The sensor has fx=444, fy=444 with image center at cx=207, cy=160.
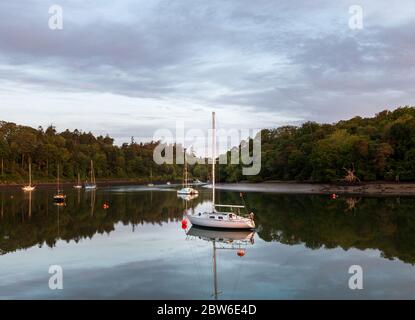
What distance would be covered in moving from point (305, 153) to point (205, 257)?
104m

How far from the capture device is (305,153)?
5148 inches

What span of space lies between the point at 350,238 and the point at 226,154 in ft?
446

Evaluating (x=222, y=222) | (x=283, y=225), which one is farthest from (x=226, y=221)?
(x=283, y=225)

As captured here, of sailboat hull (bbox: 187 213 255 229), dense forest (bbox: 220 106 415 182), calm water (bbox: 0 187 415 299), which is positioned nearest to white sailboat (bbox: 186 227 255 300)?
calm water (bbox: 0 187 415 299)

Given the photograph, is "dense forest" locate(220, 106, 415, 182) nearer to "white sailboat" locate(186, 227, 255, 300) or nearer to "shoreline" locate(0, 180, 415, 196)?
"shoreline" locate(0, 180, 415, 196)

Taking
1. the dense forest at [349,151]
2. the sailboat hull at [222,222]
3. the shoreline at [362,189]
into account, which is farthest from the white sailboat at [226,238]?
the dense forest at [349,151]

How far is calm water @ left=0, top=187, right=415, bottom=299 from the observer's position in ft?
73.6

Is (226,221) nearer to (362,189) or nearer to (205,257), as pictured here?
(205,257)

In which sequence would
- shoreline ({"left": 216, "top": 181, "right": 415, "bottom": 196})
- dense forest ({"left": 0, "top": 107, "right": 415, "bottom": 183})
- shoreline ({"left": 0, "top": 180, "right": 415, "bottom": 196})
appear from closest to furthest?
shoreline ({"left": 216, "top": 181, "right": 415, "bottom": 196})
shoreline ({"left": 0, "top": 180, "right": 415, "bottom": 196})
dense forest ({"left": 0, "top": 107, "right": 415, "bottom": 183})

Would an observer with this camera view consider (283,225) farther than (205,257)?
Yes

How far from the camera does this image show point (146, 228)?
47375 mm

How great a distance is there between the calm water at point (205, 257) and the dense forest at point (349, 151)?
53.7 metres

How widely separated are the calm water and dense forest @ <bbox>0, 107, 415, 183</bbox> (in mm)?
55615

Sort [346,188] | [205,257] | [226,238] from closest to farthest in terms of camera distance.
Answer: [205,257] → [226,238] → [346,188]
